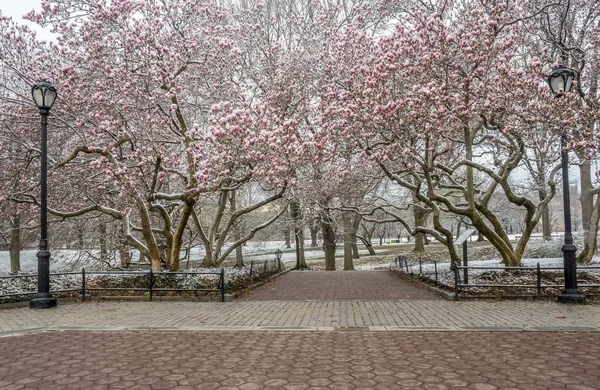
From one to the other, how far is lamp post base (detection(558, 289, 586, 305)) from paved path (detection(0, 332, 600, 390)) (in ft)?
11.5

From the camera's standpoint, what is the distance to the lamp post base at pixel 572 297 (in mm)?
10656

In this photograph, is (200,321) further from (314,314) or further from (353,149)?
(353,149)

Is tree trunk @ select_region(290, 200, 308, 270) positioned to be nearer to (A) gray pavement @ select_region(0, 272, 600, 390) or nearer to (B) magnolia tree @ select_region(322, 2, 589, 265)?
(B) magnolia tree @ select_region(322, 2, 589, 265)

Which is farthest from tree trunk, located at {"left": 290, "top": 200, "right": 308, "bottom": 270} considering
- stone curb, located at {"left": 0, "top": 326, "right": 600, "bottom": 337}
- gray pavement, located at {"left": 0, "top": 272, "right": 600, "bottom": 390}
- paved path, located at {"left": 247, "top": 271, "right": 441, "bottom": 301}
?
stone curb, located at {"left": 0, "top": 326, "right": 600, "bottom": 337}

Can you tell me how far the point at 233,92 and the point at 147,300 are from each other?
7533 mm

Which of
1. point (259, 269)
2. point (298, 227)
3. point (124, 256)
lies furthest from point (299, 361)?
point (298, 227)

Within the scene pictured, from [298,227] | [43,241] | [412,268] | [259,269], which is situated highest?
[43,241]

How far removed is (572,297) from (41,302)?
12931 millimetres

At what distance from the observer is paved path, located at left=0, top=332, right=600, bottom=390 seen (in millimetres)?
5223

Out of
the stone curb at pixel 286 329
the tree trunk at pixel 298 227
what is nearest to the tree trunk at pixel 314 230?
the tree trunk at pixel 298 227

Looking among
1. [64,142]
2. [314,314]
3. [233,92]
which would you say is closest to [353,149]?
[233,92]

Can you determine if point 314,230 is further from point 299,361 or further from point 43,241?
point 299,361

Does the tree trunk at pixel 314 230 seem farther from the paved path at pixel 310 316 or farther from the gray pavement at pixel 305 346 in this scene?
the gray pavement at pixel 305 346

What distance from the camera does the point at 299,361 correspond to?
620 centimetres
